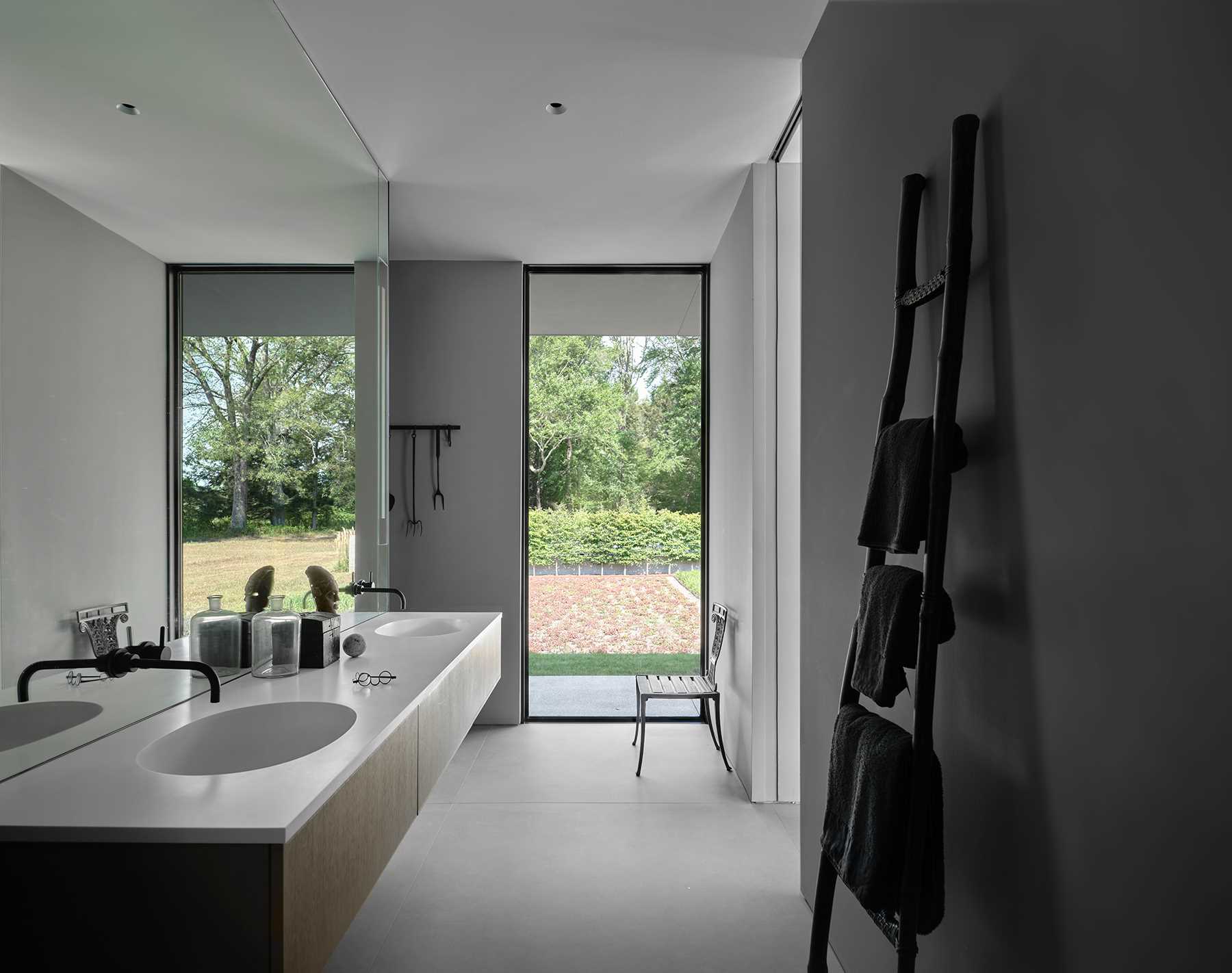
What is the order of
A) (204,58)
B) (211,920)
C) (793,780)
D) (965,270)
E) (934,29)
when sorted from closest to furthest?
(211,920)
(965,270)
(934,29)
(204,58)
(793,780)

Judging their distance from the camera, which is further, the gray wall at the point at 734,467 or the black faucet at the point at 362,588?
the gray wall at the point at 734,467

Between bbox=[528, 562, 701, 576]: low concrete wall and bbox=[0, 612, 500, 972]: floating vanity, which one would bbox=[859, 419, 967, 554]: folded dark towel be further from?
bbox=[528, 562, 701, 576]: low concrete wall

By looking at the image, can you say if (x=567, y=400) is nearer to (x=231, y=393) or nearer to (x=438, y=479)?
(x=438, y=479)

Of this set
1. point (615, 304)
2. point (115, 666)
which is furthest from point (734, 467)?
point (115, 666)

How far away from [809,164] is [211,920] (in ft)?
7.68

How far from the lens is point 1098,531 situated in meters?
0.93

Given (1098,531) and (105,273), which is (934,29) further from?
(105,273)

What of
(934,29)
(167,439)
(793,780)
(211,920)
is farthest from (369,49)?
(793,780)

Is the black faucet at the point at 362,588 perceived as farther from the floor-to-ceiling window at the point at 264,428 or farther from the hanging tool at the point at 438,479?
the hanging tool at the point at 438,479

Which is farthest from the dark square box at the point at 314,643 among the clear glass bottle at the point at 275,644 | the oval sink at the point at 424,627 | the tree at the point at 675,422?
the tree at the point at 675,422

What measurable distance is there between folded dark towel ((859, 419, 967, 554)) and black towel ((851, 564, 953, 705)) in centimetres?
7

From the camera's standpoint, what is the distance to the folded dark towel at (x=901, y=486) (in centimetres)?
123

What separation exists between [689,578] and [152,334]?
10.5 feet

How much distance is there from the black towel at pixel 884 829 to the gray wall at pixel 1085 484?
0.33 feet
